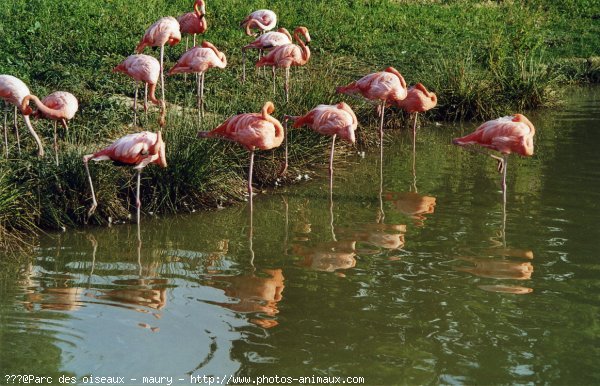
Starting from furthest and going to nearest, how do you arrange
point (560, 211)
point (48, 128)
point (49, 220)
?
point (48, 128) → point (560, 211) → point (49, 220)

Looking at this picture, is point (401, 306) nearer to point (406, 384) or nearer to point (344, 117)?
point (406, 384)

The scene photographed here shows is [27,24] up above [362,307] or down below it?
above

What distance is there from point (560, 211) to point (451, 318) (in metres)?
2.58

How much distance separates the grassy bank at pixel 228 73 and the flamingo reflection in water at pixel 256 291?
168cm

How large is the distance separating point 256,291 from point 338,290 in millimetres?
482

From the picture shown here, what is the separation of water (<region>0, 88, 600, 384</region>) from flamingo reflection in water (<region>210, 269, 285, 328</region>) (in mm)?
12

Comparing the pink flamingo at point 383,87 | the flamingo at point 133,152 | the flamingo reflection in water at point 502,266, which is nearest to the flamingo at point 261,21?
the pink flamingo at point 383,87

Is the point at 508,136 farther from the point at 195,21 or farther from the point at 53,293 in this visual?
the point at 195,21

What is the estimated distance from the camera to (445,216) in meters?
7.49

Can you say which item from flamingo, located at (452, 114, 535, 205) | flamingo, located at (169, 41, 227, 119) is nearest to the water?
flamingo, located at (452, 114, 535, 205)

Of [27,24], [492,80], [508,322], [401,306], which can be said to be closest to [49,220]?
[401,306]

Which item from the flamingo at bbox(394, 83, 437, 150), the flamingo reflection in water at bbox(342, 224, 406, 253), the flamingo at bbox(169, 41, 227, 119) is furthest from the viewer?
the flamingo at bbox(394, 83, 437, 150)

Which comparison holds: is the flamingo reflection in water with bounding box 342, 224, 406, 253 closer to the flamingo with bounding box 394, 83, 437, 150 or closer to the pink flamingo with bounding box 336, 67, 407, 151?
the pink flamingo with bounding box 336, 67, 407, 151

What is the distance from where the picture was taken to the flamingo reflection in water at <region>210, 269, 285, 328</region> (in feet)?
17.9
